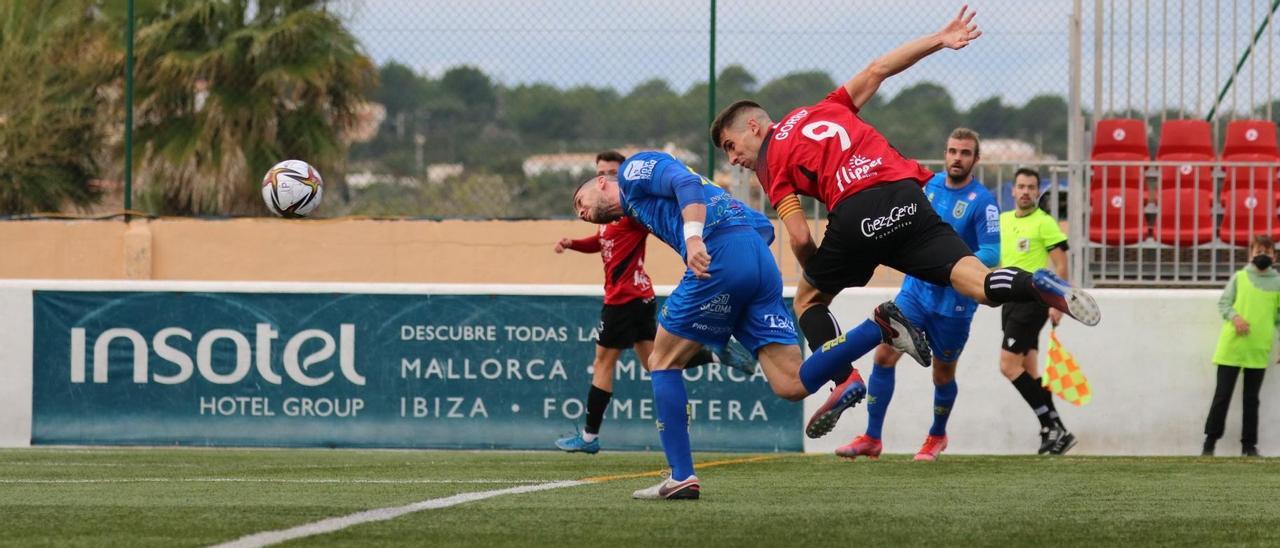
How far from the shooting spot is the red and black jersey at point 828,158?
286 inches

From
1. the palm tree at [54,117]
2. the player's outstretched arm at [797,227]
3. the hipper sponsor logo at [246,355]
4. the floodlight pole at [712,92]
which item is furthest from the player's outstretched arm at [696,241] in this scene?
the palm tree at [54,117]

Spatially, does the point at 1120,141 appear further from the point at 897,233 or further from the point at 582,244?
the point at 897,233

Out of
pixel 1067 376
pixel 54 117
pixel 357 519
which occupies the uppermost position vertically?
pixel 54 117

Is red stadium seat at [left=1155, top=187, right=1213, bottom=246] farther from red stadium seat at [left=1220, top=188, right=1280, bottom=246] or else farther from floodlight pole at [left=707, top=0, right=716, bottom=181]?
floodlight pole at [left=707, top=0, right=716, bottom=181]

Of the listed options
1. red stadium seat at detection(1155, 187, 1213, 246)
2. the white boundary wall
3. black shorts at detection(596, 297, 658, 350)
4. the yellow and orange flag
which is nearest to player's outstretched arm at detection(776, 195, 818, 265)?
black shorts at detection(596, 297, 658, 350)

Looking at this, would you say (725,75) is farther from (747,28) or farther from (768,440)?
(768,440)

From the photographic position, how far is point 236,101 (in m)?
18.4

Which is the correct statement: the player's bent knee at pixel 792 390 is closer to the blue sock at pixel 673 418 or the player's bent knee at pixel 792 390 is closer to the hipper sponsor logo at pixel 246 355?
the blue sock at pixel 673 418

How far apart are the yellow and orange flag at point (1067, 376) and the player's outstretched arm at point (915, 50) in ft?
20.5

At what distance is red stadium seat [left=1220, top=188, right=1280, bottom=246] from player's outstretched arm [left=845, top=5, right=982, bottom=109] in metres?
8.53

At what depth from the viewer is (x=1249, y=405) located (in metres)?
12.9

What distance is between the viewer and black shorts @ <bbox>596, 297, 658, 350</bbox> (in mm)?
11492

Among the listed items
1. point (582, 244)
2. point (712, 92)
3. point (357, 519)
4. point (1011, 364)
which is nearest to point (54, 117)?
point (712, 92)

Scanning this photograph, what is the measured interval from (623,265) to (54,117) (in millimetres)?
8491
